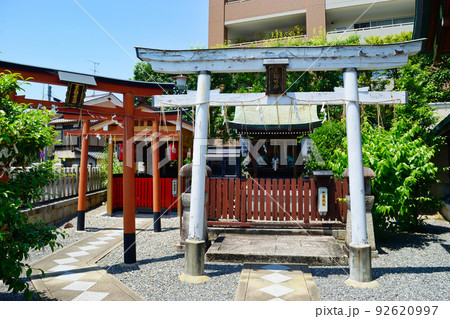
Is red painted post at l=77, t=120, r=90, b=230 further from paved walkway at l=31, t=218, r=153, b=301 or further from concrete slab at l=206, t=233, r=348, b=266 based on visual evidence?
concrete slab at l=206, t=233, r=348, b=266

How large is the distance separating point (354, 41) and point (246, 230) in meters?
18.3

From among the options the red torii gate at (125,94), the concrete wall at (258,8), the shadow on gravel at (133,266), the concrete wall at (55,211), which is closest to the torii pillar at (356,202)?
the shadow on gravel at (133,266)

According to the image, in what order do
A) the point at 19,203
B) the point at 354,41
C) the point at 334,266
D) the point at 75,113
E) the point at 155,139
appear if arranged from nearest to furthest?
the point at 19,203 → the point at 334,266 → the point at 75,113 → the point at 155,139 → the point at 354,41

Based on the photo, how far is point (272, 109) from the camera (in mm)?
16953

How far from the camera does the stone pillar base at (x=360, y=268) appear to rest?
5.04 m

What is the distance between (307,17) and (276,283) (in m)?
25.7

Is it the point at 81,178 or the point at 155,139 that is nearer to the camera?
the point at 81,178

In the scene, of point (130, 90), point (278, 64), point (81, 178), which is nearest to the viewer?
point (278, 64)

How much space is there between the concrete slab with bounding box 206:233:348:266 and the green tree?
138 inches

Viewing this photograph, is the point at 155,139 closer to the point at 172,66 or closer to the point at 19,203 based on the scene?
the point at 172,66

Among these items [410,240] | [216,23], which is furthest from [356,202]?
[216,23]

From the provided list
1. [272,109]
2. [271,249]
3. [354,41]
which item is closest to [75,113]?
[271,249]

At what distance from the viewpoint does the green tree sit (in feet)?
11.8

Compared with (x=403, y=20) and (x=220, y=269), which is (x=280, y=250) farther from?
(x=403, y=20)
